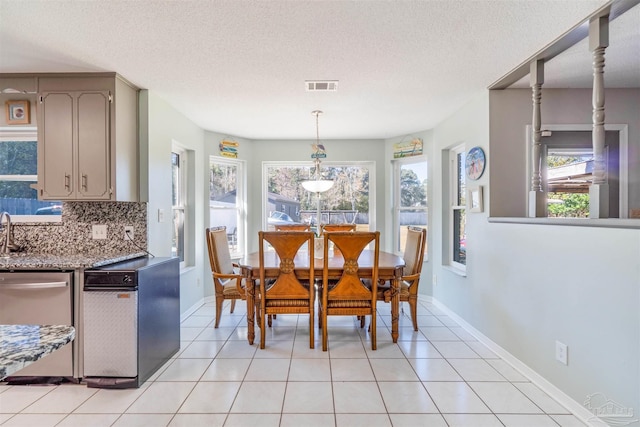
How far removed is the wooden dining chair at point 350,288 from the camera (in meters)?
2.74

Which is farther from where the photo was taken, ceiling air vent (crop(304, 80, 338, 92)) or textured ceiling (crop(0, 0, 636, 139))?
ceiling air vent (crop(304, 80, 338, 92))

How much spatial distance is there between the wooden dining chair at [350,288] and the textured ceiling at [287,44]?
1364mm

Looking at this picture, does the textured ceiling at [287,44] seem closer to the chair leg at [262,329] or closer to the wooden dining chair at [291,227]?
the wooden dining chair at [291,227]

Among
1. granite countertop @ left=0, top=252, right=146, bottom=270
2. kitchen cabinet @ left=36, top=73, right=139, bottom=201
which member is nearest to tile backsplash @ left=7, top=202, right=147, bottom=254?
kitchen cabinet @ left=36, top=73, right=139, bottom=201

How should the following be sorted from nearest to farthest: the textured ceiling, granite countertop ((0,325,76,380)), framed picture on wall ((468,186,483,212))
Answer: granite countertop ((0,325,76,380))
the textured ceiling
framed picture on wall ((468,186,483,212))

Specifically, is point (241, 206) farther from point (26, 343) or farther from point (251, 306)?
point (26, 343)

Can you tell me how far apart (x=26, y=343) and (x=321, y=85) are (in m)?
2.57

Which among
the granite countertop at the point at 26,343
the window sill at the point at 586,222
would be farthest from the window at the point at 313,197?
the granite countertop at the point at 26,343

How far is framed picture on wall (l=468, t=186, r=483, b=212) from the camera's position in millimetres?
3074

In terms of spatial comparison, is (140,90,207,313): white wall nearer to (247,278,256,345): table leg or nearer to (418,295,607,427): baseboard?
(247,278,256,345): table leg

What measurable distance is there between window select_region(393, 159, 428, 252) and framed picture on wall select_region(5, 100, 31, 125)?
4219 millimetres

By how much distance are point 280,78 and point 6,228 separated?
2606mm

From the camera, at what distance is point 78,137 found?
8.56 ft

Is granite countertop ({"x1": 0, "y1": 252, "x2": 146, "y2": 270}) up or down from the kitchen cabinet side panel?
down
